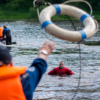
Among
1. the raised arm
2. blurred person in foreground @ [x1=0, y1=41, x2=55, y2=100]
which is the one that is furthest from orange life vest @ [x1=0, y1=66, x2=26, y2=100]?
the raised arm

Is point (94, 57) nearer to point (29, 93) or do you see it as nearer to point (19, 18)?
point (29, 93)

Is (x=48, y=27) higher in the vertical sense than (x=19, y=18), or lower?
higher

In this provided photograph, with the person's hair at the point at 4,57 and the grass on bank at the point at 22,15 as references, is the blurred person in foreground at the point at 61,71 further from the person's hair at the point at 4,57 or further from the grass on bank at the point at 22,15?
the grass on bank at the point at 22,15

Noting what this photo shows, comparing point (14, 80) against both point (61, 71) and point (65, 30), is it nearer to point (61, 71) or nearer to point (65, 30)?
point (65, 30)

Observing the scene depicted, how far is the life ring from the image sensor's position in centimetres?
508

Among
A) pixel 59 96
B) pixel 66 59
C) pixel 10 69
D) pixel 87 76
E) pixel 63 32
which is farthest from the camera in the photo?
pixel 66 59

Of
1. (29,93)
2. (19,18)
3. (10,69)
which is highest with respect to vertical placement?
(10,69)

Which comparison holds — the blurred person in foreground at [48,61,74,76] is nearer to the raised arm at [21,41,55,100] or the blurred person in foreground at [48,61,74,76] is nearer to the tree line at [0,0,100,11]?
the raised arm at [21,41,55,100]

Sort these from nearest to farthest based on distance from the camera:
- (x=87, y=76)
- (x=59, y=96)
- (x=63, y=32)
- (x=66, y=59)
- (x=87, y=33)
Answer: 1. (x=63, y=32)
2. (x=87, y=33)
3. (x=59, y=96)
4. (x=87, y=76)
5. (x=66, y=59)

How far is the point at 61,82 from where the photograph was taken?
10531 mm

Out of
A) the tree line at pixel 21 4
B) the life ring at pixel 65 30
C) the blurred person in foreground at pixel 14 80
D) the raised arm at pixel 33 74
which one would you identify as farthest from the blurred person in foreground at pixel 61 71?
the tree line at pixel 21 4

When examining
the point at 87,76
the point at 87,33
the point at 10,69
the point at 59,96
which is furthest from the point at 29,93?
the point at 87,76

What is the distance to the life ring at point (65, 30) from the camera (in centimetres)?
508

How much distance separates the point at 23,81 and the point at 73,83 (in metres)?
7.78
